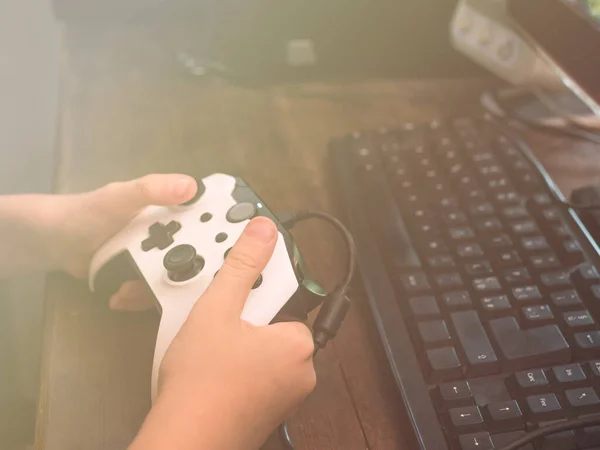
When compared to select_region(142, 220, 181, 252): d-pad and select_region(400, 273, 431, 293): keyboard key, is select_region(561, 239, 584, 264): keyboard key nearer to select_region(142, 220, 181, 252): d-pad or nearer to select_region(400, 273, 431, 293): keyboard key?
select_region(400, 273, 431, 293): keyboard key

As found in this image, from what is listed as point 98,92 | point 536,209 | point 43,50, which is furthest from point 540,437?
point 43,50

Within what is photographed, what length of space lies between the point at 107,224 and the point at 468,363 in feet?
0.86

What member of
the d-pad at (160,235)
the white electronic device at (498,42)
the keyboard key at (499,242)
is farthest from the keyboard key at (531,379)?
the white electronic device at (498,42)

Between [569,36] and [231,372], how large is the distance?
454mm

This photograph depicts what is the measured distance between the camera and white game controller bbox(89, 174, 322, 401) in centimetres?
36

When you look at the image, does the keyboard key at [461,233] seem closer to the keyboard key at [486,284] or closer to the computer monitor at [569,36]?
the keyboard key at [486,284]

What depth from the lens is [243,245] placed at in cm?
36

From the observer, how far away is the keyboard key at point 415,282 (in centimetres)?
42

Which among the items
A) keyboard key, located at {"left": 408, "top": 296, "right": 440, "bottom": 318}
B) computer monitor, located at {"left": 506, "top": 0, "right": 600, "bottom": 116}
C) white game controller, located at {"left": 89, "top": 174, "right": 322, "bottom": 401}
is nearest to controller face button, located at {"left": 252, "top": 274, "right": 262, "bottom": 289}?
white game controller, located at {"left": 89, "top": 174, "right": 322, "bottom": 401}

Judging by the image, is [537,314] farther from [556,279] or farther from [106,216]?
[106,216]

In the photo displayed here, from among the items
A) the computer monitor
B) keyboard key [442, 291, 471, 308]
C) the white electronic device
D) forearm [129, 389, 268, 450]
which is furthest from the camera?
the white electronic device

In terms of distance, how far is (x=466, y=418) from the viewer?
0.36 m

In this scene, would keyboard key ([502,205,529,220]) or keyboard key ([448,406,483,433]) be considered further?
keyboard key ([502,205,529,220])

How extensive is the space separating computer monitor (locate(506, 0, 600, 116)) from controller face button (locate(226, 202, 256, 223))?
34cm
